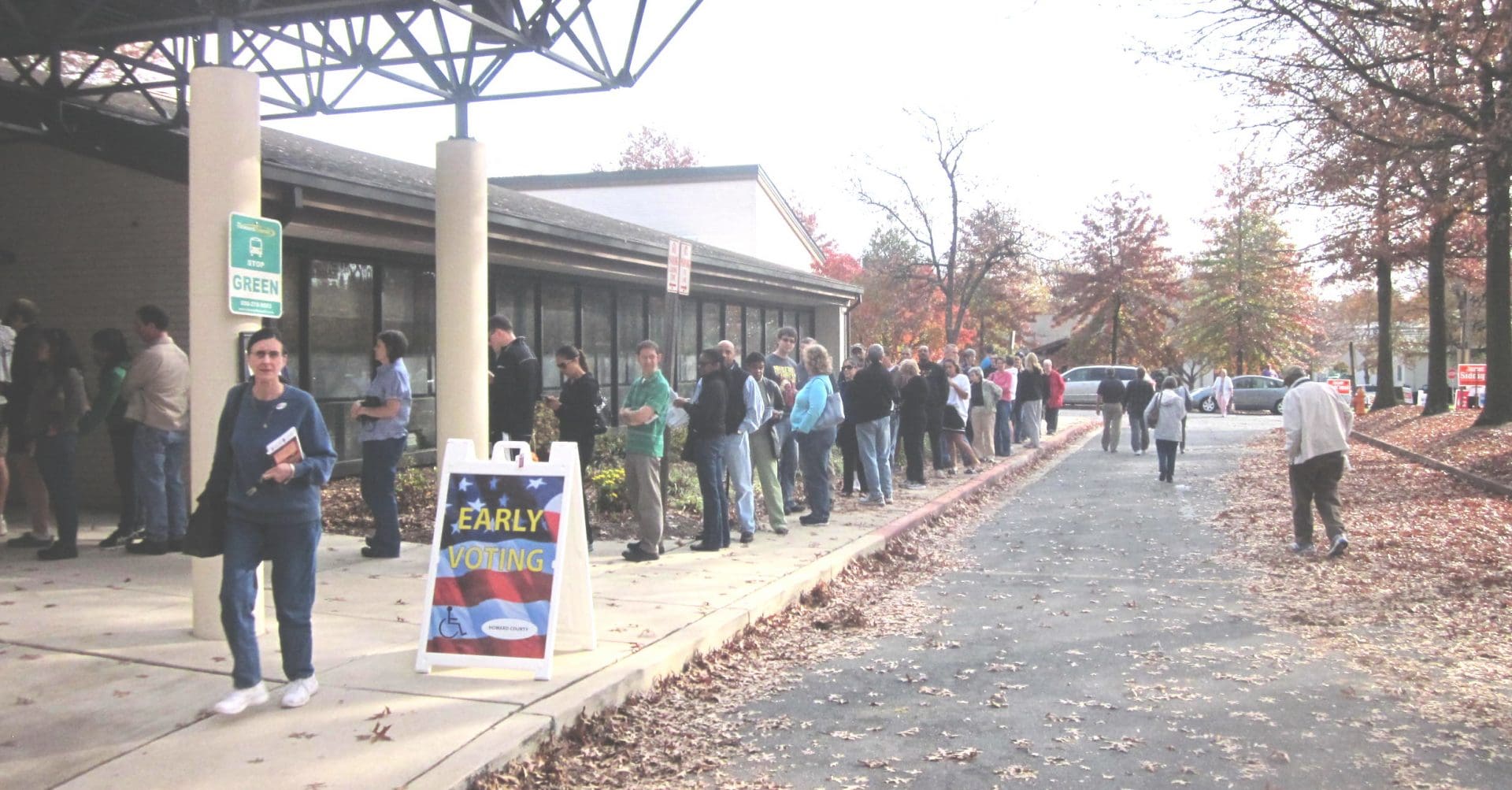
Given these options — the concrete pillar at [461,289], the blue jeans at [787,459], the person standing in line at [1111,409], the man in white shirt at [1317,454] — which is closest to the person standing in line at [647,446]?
the concrete pillar at [461,289]

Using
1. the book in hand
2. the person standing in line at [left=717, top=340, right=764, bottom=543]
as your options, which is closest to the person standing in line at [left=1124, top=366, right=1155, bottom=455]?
the person standing in line at [left=717, top=340, right=764, bottom=543]

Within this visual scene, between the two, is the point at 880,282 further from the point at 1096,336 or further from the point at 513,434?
the point at 513,434

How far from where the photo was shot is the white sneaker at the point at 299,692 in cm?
513

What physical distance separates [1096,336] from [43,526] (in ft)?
179

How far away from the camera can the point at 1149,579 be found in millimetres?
9289

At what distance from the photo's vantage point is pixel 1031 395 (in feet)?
71.0

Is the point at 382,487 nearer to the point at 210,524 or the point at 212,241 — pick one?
the point at 212,241

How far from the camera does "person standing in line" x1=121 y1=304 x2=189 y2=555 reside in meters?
8.16

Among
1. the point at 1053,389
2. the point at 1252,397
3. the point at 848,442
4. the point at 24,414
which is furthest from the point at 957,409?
the point at 1252,397

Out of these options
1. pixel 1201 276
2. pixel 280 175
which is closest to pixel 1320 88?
pixel 280 175

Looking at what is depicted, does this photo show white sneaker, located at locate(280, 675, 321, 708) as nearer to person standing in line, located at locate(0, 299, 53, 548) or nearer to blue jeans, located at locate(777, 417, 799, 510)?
person standing in line, located at locate(0, 299, 53, 548)

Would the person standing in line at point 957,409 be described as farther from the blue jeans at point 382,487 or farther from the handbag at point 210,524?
the handbag at point 210,524

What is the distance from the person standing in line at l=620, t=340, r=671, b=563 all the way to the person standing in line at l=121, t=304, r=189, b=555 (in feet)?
10.6

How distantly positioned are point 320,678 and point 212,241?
2.39m
